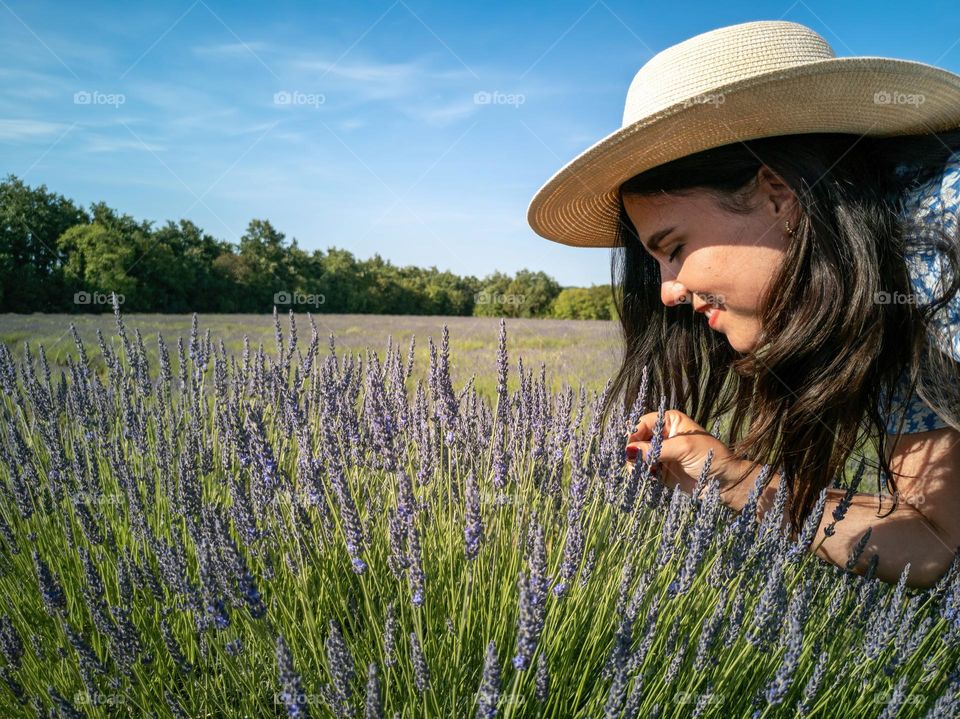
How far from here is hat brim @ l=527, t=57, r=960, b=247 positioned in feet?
5.42

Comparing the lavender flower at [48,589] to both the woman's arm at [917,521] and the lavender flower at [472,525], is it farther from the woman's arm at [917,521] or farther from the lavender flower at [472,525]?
the woman's arm at [917,521]

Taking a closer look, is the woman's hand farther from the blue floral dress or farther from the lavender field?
the blue floral dress

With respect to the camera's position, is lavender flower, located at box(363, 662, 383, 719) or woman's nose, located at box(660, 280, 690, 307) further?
woman's nose, located at box(660, 280, 690, 307)

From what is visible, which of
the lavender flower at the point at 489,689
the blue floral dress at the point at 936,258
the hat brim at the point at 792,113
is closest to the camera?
the lavender flower at the point at 489,689

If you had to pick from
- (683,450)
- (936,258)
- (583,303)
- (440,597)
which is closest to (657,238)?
(683,450)

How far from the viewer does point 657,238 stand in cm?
197

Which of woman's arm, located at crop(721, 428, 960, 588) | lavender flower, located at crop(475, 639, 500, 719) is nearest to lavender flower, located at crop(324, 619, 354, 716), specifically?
lavender flower, located at crop(475, 639, 500, 719)

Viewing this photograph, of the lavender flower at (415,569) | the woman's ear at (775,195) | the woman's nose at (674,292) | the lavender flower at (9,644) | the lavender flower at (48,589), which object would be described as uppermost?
the woman's ear at (775,195)

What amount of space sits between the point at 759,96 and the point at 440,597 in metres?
1.64

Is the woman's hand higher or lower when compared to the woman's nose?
lower

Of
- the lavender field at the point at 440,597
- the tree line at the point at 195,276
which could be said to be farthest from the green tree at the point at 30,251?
the lavender field at the point at 440,597

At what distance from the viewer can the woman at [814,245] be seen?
68.9 inches

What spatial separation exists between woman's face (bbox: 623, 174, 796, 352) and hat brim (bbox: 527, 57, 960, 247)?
174 millimetres

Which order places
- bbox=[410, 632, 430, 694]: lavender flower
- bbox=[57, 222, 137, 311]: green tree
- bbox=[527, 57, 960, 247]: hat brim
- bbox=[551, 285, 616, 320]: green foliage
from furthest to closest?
bbox=[551, 285, 616, 320]: green foliage
bbox=[57, 222, 137, 311]: green tree
bbox=[527, 57, 960, 247]: hat brim
bbox=[410, 632, 430, 694]: lavender flower
